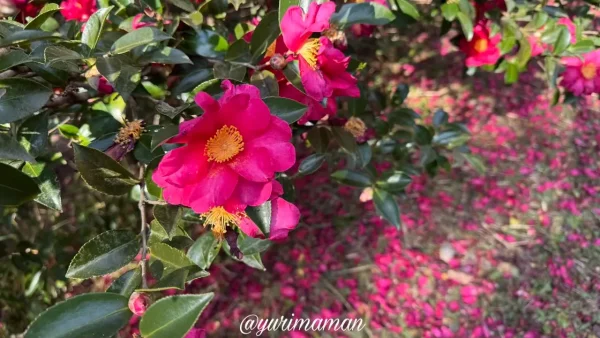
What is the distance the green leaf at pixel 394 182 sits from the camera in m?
1.11

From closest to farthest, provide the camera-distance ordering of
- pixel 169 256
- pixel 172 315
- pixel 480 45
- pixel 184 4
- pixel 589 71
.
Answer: pixel 172 315
pixel 169 256
pixel 184 4
pixel 589 71
pixel 480 45

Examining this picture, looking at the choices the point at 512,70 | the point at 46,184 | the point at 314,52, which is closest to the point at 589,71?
the point at 512,70

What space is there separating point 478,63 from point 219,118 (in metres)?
0.98

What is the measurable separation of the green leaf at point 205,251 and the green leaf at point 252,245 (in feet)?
0.13

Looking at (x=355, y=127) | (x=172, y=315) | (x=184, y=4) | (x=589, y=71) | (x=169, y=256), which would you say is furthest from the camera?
(x=589, y=71)

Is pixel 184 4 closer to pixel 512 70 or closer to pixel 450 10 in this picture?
pixel 450 10

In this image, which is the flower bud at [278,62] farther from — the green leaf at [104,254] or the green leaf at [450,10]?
the green leaf at [450,10]

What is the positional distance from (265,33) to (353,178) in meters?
0.47

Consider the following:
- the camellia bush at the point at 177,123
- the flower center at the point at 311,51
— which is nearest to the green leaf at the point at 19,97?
the camellia bush at the point at 177,123

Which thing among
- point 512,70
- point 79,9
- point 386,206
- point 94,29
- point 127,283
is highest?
point 94,29

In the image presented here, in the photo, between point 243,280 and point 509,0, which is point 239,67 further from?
point 243,280

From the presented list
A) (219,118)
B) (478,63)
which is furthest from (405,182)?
(219,118)

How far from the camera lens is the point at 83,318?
1.69 ft

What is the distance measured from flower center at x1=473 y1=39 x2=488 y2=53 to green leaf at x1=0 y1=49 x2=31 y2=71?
1067 mm
